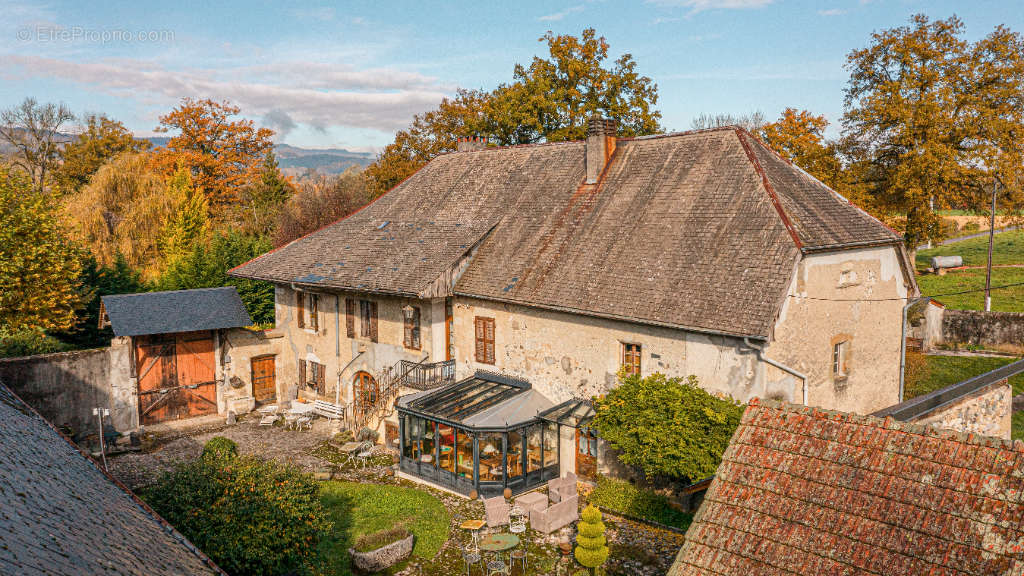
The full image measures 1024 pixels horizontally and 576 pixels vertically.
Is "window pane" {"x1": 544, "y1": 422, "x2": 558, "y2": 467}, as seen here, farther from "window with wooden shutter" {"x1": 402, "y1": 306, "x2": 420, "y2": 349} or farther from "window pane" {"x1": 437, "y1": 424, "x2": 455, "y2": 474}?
"window with wooden shutter" {"x1": 402, "y1": 306, "x2": 420, "y2": 349}

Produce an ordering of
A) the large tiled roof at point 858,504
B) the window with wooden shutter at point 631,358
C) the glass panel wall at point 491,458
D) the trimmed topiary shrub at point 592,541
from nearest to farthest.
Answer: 1. the large tiled roof at point 858,504
2. the trimmed topiary shrub at point 592,541
3. the window with wooden shutter at point 631,358
4. the glass panel wall at point 491,458

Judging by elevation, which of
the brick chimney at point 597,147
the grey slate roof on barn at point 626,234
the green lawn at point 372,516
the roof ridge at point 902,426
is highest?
the brick chimney at point 597,147

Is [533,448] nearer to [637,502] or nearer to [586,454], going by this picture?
[586,454]

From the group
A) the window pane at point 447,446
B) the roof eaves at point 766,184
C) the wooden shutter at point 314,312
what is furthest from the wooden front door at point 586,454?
the wooden shutter at point 314,312

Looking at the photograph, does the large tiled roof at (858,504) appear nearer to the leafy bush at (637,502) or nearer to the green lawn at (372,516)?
the leafy bush at (637,502)

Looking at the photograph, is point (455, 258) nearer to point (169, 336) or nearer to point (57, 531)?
point (169, 336)

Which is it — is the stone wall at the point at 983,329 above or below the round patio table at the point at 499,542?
above
